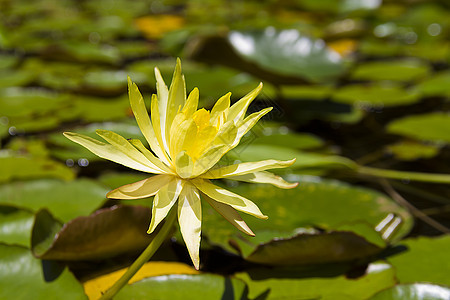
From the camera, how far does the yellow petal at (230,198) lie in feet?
2.06

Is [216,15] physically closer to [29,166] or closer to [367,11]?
[367,11]

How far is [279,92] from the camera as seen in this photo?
187 centimetres

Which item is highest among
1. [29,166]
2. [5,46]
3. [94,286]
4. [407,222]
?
[407,222]

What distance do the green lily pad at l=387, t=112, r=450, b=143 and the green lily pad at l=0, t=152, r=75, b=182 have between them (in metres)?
1.31

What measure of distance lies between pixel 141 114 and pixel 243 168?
18 cm

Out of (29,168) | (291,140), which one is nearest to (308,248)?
(291,140)

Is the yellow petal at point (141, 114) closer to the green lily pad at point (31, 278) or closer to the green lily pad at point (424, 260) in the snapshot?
the green lily pad at point (31, 278)

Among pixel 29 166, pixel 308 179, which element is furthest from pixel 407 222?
pixel 29 166

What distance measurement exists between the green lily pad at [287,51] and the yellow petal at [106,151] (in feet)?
5.07

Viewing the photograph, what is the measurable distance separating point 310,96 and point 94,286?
5.35 feet

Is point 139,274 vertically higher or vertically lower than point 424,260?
lower

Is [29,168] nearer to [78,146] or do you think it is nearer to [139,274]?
[78,146]

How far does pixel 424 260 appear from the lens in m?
1.01

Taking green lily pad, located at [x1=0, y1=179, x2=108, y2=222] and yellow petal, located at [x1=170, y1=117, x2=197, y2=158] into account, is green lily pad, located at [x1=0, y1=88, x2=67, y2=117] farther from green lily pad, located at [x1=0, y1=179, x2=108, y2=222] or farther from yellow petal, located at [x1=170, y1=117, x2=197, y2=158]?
yellow petal, located at [x1=170, y1=117, x2=197, y2=158]
